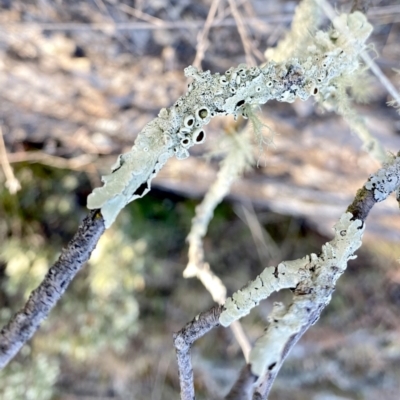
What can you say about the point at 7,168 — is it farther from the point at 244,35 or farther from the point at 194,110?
the point at 194,110

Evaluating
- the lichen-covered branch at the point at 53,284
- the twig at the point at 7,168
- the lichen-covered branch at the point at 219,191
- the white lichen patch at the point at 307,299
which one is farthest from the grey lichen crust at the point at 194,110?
the twig at the point at 7,168

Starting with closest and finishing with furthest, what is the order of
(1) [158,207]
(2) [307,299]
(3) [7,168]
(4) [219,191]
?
1. (2) [307,299]
2. (4) [219,191]
3. (3) [7,168]
4. (1) [158,207]

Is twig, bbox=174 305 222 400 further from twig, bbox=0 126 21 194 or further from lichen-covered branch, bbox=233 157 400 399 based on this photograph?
twig, bbox=0 126 21 194

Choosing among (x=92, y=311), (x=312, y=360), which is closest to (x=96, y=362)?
(x=92, y=311)

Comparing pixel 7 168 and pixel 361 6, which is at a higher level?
pixel 7 168

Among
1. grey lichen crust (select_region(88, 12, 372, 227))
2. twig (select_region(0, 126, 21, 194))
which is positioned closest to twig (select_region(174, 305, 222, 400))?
grey lichen crust (select_region(88, 12, 372, 227))

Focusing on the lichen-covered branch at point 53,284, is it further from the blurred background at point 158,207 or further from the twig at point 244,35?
the twig at point 244,35

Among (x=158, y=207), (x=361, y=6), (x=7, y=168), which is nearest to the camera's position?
(x=361, y=6)

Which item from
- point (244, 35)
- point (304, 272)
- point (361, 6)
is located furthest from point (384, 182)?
point (244, 35)
